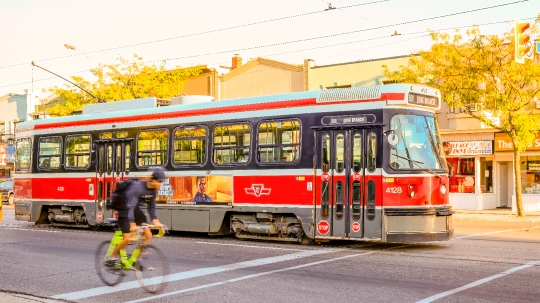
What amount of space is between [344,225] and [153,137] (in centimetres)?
659

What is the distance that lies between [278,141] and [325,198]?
6.37 ft

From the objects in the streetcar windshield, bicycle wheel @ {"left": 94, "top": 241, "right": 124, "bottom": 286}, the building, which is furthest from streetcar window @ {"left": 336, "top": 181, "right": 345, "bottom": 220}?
the building

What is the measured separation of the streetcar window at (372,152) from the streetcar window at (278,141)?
1797 mm

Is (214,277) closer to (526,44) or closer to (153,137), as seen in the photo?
Answer: (153,137)

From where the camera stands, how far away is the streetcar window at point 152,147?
1865 cm

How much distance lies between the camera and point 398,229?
47.0 feet

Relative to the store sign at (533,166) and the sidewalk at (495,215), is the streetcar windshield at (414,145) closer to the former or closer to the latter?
the sidewalk at (495,215)

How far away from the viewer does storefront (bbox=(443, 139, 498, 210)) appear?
3152 centimetres

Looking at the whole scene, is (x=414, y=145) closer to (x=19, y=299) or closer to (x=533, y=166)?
(x=19, y=299)

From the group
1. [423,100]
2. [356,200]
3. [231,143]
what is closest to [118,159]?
[231,143]

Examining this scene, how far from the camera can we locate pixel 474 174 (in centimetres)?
3209

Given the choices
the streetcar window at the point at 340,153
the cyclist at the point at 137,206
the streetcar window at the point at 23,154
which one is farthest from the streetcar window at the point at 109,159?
the cyclist at the point at 137,206

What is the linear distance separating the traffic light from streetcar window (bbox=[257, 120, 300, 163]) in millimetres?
10096

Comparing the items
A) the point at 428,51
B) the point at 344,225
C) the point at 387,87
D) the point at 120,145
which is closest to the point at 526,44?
the point at 428,51
